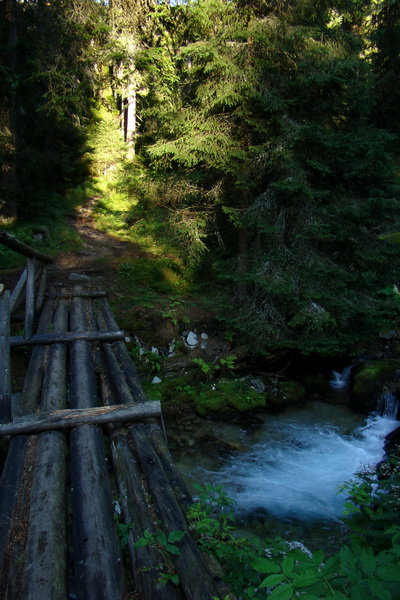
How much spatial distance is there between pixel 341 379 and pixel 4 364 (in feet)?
30.8

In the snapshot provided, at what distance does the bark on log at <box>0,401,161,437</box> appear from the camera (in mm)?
3930

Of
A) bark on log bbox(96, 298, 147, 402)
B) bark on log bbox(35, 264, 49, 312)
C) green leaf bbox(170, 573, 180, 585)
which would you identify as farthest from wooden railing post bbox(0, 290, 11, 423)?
bark on log bbox(35, 264, 49, 312)

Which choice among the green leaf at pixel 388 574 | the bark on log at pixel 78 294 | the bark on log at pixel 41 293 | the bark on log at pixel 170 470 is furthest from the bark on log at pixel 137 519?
the bark on log at pixel 78 294

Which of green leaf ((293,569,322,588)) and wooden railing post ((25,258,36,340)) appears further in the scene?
wooden railing post ((25,258,36,340))

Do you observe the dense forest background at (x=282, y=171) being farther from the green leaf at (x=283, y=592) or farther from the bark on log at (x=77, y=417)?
the green leaf at (x=283, y=592)

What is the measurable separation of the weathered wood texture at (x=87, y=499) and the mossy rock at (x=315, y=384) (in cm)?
659

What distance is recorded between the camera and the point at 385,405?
9.28 metres

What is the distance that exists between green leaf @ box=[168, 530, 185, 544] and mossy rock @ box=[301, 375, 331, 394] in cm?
831

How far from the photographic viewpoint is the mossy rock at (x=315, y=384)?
10328 millimetres

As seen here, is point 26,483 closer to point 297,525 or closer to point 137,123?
point 297,525

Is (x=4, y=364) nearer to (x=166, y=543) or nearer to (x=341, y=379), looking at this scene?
(x=166, y=543)

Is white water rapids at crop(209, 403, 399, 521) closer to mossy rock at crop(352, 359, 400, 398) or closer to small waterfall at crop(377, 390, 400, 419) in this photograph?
small waterfall at crop(377, 390, 400, 419)

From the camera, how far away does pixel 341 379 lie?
10828mm

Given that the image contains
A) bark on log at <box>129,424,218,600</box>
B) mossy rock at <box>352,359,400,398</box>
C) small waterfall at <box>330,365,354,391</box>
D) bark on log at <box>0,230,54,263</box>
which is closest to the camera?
bark on log at <box>129,424,218,600</box>
